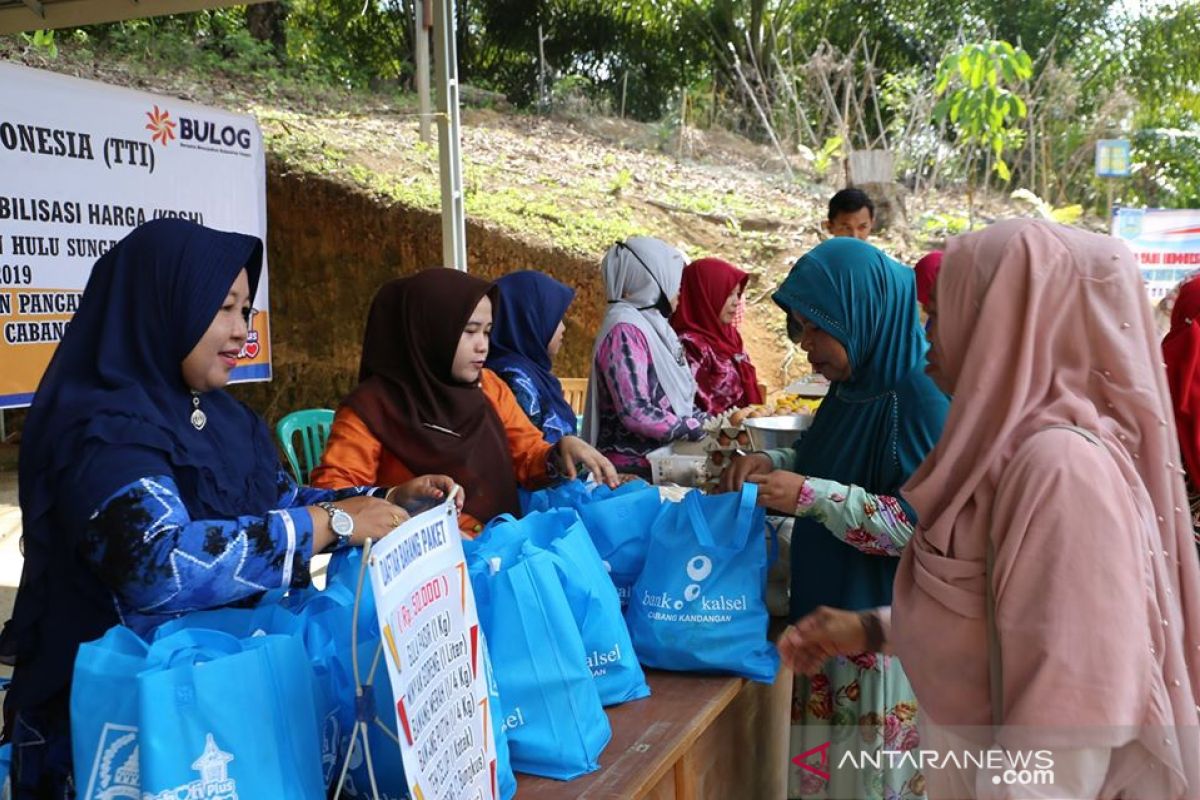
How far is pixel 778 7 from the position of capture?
13.5 metres

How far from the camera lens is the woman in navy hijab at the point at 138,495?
4.87ft

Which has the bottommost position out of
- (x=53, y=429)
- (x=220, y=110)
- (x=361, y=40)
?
(x=53, y=429)

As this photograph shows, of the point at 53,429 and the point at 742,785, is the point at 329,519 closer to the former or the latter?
the point at 53,429

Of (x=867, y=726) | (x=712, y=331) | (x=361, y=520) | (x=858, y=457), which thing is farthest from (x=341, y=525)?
(x=712, y=331)

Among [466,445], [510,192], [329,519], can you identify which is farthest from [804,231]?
[329,519]

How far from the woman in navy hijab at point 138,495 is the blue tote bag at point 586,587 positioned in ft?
0.72

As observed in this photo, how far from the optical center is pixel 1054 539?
1.15m

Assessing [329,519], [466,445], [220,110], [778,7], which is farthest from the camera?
[778,7]

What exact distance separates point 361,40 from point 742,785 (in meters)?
13.5

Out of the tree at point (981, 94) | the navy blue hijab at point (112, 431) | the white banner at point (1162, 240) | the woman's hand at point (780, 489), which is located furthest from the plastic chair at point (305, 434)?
the tree at point (981, 94)

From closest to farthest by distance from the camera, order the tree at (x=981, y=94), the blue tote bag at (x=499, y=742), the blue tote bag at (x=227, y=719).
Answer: the blue tote bag at (x=227, y=719) < the blue tote bag at (x=499, y=742) < the tree at (x=981, y=94)

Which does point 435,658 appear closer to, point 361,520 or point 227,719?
point 227,719

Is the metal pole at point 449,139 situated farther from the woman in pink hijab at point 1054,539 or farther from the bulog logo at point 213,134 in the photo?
the woman in pink hijab at point 1054,539

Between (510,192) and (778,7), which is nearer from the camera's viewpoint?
(510,192)
